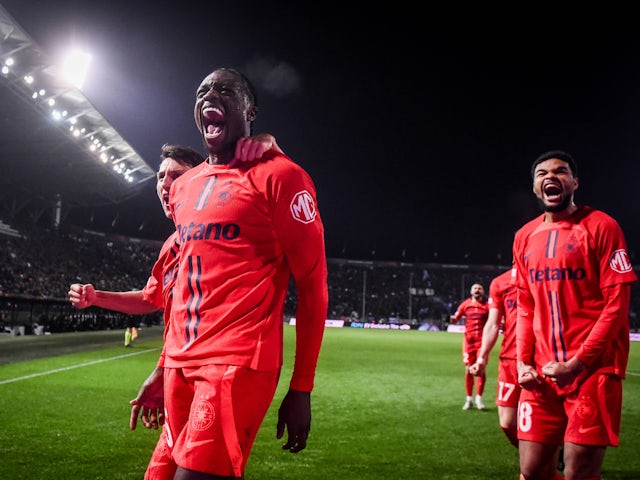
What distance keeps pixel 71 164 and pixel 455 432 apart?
1323 inches

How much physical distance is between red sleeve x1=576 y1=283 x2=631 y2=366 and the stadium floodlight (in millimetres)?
28801

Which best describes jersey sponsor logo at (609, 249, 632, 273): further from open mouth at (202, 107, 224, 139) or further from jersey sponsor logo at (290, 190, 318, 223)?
open mouth at (202, 107, 224, 139)

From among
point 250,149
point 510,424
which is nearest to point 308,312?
point 250,149

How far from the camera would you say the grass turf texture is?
219 inches

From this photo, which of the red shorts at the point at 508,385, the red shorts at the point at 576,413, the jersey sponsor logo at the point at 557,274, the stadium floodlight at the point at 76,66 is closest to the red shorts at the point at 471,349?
the red shorts at the point at 508,385

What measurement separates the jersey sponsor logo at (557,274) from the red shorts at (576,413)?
61 cm

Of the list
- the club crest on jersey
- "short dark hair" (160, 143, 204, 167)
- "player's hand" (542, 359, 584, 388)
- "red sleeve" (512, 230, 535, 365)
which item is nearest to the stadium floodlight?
"short dark hair" (160, 143, 204, 167)

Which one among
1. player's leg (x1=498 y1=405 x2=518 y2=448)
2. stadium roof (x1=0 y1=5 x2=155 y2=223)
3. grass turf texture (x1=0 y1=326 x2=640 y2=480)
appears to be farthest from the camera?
stadium roof (x1=0 y1=5 x2=155 y2=223)

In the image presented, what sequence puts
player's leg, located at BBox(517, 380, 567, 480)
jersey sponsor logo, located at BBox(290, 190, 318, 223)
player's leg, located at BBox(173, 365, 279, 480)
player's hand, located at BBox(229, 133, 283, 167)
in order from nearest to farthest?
player's leg, located at BBox(173, 365, 279, 480) < jersey sponsor logo, located at BBox(290, 190, 318, 223) < player's hand, located at BBox(229, 133, 283, 167) < player's leg, located at BBox(517, 380, 567, 480)

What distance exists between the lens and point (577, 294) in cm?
355

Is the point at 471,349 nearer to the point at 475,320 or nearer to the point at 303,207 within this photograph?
the point at 475,320

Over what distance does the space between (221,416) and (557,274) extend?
2496 millimetres

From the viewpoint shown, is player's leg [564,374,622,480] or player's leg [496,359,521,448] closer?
player's leg [564,374,622,480]

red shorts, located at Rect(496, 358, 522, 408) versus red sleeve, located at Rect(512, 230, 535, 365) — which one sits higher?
red sleeve, located at Rect(512, 230, 535, 365)
